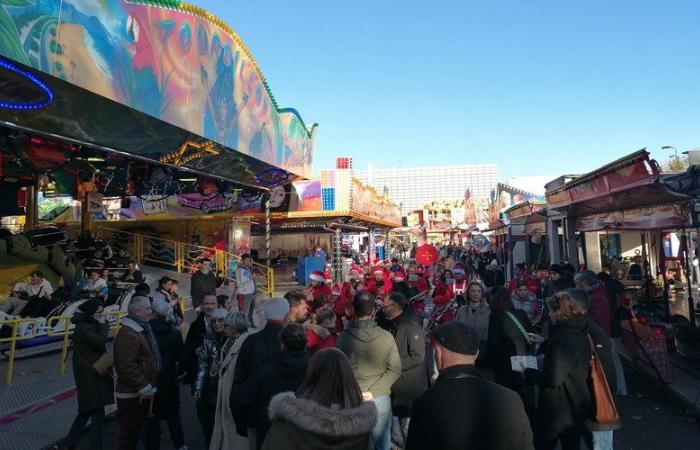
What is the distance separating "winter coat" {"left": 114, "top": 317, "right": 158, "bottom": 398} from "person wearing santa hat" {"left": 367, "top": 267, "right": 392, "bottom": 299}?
5.13 meters

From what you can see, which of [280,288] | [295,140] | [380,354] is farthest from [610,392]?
[280,288]

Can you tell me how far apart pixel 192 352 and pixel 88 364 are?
889 mm

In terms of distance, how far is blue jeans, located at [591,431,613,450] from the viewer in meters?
3.48

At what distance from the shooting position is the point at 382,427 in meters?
3.83

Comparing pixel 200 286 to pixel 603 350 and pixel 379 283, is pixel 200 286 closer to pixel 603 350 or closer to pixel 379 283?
pixel 379 283

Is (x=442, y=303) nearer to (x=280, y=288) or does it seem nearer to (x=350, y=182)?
(x=350, y=182)

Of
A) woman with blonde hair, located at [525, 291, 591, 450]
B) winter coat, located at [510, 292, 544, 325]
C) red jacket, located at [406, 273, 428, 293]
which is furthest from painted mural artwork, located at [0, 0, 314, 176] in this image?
winter coat, located at [510, 292, 544, 325]

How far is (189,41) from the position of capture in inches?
326

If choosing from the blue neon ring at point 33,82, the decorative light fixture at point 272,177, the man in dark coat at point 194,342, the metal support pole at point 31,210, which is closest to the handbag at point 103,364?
the man in dark coat at point 194,342

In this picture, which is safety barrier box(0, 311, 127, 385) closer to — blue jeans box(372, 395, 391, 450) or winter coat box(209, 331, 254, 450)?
→ winter coat box(209, 331, 254, 450)

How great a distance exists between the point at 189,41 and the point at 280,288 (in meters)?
14.5

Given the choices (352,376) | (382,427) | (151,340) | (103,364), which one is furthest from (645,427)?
(103,364)

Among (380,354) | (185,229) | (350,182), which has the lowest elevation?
(380,354)

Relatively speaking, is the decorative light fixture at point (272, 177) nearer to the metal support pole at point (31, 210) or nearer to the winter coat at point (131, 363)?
the metal support pole at point (31, 210)
